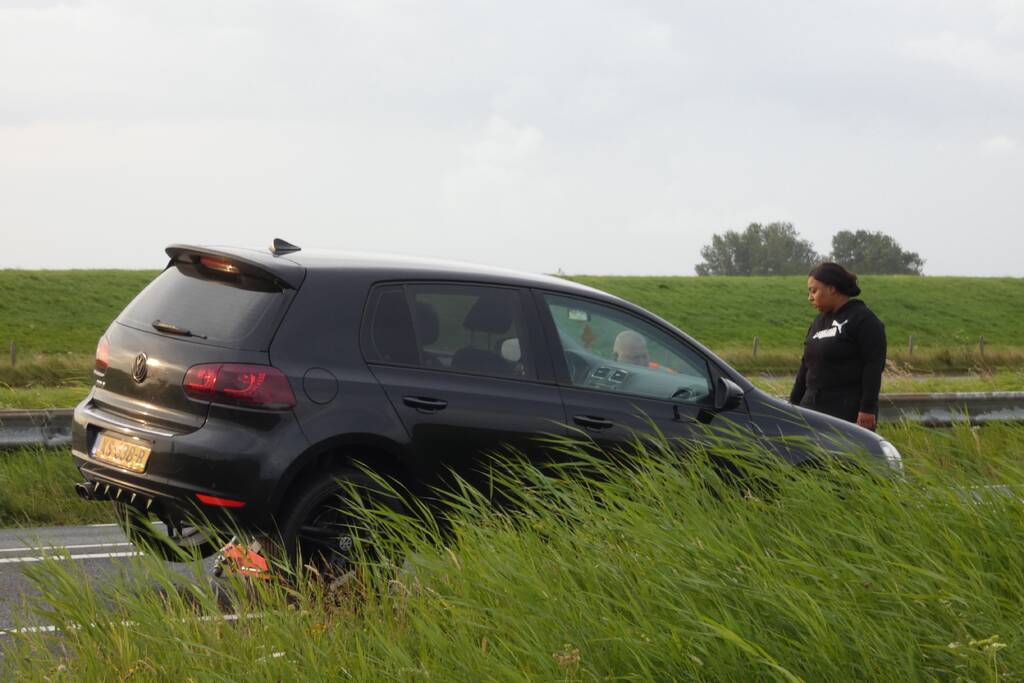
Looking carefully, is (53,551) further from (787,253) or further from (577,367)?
(787,253)

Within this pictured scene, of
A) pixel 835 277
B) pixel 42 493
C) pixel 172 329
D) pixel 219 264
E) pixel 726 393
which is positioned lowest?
pixel 42 493

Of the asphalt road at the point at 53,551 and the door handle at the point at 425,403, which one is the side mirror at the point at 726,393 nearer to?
the door handle at the point at 425,403

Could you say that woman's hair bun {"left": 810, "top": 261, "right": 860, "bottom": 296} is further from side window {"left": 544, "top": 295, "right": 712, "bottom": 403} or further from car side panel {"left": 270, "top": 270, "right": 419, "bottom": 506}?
car side panel {"left": 270, "top": 270, "right": 419, "bottom": 506}

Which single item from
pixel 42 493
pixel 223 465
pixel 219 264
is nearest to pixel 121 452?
pixel 223 465

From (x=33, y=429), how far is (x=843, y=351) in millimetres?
6020

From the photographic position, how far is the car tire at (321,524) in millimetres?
5910

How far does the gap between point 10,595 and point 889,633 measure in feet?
15.9

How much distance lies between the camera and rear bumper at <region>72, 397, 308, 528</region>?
5.85 metres

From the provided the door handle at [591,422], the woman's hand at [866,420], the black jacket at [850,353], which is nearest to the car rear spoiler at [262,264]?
the door handle at [591,422]

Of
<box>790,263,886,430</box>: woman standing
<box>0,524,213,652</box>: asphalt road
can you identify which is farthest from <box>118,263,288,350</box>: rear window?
<box>790,263,886,430</box>: woman standing

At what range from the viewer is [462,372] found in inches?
259

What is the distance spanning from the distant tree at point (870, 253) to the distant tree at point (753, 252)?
5.82 m

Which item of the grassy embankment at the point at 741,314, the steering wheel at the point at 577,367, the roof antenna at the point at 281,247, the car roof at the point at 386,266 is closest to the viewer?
the car roof at the point at 386,266

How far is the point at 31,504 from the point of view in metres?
9.55
